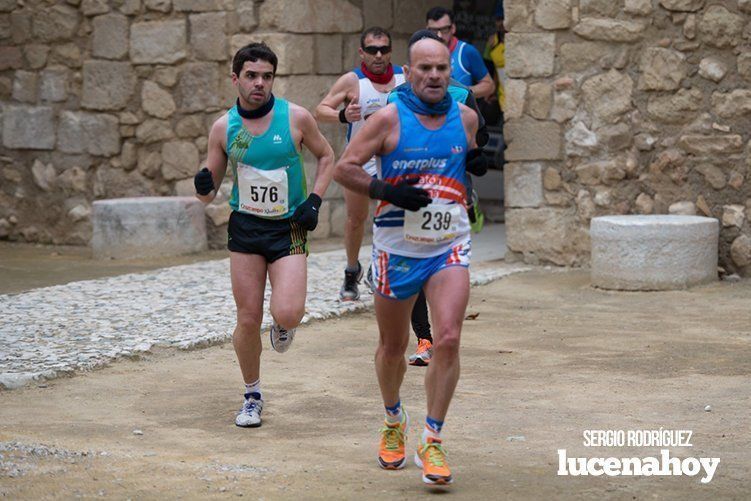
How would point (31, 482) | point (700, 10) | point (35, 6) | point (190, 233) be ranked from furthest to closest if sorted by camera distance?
point (35, 6) → point (190, 233) → point (700, 10) → point (31, 482)

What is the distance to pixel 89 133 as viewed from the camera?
12523mm

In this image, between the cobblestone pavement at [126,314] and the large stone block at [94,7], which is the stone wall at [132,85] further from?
the cobblestone pavement at [126,314]

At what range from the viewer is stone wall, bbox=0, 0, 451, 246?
11586mm

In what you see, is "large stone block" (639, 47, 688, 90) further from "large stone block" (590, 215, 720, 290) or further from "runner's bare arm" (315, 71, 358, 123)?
"runner's bare arm" (315, 71, 358, 123)

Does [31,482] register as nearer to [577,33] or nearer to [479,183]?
[577,33]

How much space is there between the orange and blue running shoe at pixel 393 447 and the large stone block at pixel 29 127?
850 centimetres

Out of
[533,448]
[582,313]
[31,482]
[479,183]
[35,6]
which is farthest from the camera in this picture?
[479,183]

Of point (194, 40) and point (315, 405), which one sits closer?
point (315, 405)

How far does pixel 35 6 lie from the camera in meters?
12.6

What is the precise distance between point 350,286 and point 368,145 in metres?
3.89

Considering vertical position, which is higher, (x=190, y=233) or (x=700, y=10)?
(x=700, y=10)

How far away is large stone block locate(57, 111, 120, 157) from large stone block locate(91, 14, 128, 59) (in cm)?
58

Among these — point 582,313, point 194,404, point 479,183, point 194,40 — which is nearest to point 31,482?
point 194,404

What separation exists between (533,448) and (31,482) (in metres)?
1.91
